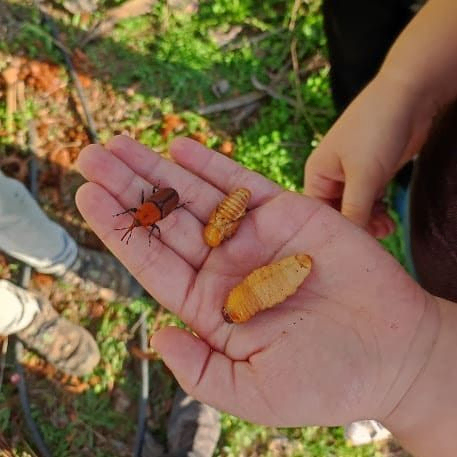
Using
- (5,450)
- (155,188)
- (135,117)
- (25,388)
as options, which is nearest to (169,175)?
(155,188)

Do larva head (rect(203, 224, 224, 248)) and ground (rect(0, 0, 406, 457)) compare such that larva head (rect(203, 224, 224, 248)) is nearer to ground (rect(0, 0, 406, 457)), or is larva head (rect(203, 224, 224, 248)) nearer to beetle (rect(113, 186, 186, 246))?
beetle (rect(113, 186, 186, 246))

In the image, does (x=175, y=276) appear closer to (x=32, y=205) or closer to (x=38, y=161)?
(x=32, y=205)

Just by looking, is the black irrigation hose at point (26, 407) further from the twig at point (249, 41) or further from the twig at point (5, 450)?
the twig at point (249, 41)

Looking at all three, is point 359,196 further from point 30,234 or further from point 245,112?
point 245,112

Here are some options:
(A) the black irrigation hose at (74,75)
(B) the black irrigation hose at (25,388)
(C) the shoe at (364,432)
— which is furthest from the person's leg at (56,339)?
(C) the shoe at (364,432)

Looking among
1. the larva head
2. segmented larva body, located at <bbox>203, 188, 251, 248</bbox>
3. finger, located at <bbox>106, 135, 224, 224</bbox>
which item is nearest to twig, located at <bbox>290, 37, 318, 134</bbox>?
finger, located at <bbox>106, 135, 224, 224</bbox>
